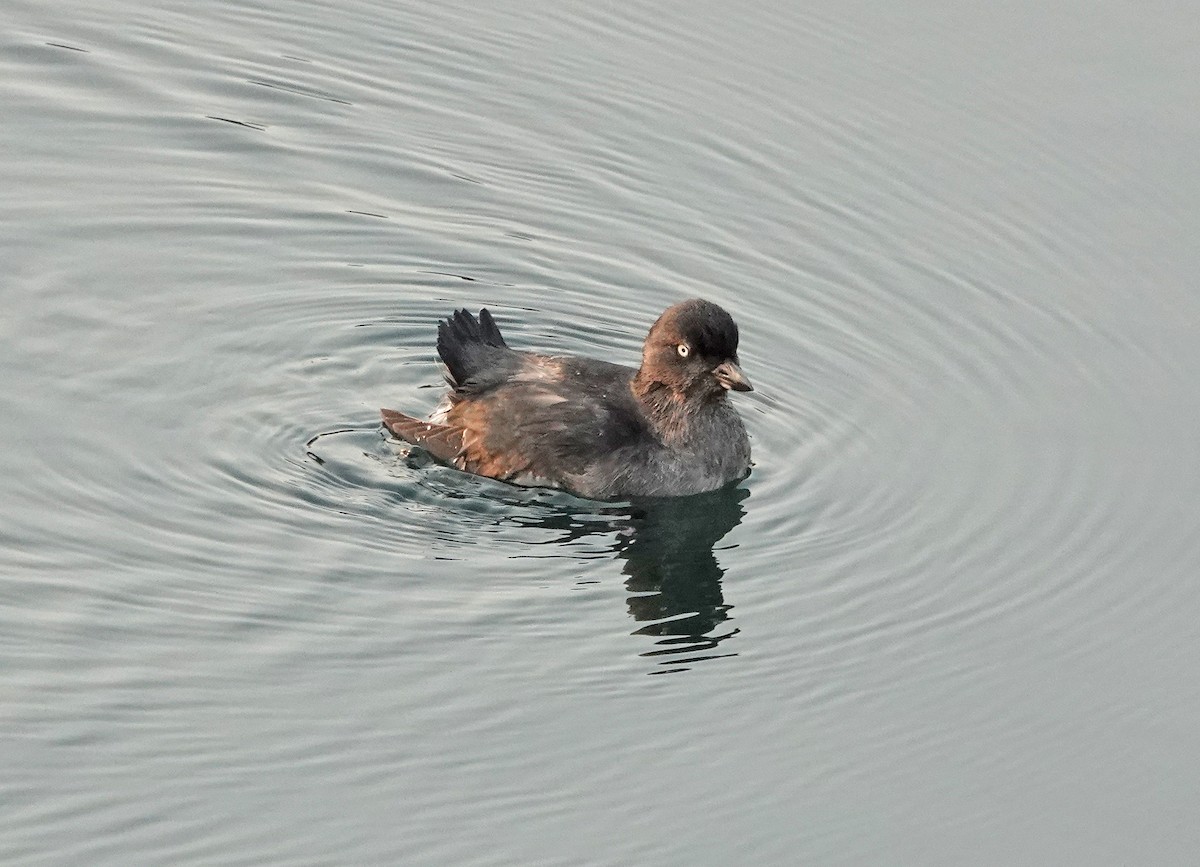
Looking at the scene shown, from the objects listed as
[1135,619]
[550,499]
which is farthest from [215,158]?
[1135,619]

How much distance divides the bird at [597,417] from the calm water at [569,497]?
26 centimetres

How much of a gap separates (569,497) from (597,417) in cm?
58

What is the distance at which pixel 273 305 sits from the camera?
54.6 ft

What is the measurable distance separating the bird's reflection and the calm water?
1.7 inches

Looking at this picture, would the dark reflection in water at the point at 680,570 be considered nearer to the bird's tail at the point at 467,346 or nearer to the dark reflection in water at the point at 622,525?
the dark reflection in water at the point at 622,525

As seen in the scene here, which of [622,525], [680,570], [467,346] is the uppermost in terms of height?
[467,346]

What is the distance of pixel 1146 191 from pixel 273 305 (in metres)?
7.01

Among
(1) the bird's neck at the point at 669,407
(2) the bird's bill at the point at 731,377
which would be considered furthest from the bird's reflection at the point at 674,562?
(2) the bird's bill at the point at 731,377

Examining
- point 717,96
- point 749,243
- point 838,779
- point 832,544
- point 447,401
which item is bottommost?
point 838,779

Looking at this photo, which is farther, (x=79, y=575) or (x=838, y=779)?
(x=79, y=575)

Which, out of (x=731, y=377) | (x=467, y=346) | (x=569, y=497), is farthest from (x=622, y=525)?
(x=467, y=346)

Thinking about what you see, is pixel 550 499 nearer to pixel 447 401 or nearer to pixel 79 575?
pixel 447 401

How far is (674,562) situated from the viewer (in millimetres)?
14430

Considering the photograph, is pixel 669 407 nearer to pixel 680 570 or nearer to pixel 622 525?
→ pixel 622 525
